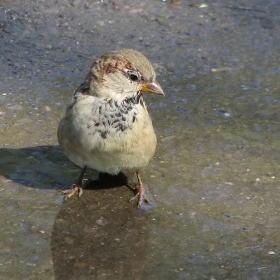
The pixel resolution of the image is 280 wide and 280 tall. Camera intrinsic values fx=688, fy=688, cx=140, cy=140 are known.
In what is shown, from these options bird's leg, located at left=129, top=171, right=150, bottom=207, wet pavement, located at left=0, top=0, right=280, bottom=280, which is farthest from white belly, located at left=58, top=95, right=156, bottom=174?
wet pavement, located at left=0, top=0, right=280, bottom=280

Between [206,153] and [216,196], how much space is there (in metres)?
0.49

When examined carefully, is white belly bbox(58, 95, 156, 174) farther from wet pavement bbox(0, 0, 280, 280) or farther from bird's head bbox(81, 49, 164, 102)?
wet pavement bbox(0, 0, 280, 280)

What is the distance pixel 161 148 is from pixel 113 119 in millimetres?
744

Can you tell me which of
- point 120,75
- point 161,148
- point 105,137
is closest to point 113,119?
point 105,137

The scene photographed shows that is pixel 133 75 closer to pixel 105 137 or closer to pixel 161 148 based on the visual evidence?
pixel 105 137

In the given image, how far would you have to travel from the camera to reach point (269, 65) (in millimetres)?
5418

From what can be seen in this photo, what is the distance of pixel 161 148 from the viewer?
438 centimetres

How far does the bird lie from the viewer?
3.70 meters

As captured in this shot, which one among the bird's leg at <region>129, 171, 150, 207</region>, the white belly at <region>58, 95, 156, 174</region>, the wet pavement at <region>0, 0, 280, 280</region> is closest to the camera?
the wet pavement at <region>0, 0, 280, 280</region>

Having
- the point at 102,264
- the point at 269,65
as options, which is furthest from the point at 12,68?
the point at 102,264

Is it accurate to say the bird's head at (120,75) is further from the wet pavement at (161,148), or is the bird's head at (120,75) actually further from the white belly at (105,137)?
the wet pavement at (161,148)

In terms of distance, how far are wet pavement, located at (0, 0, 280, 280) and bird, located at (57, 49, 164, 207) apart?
265 mm

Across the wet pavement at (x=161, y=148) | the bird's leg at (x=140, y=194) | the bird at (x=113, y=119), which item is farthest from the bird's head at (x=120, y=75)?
the wet pavement at (x=161, y=148)

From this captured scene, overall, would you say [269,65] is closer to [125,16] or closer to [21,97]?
[125,16]
